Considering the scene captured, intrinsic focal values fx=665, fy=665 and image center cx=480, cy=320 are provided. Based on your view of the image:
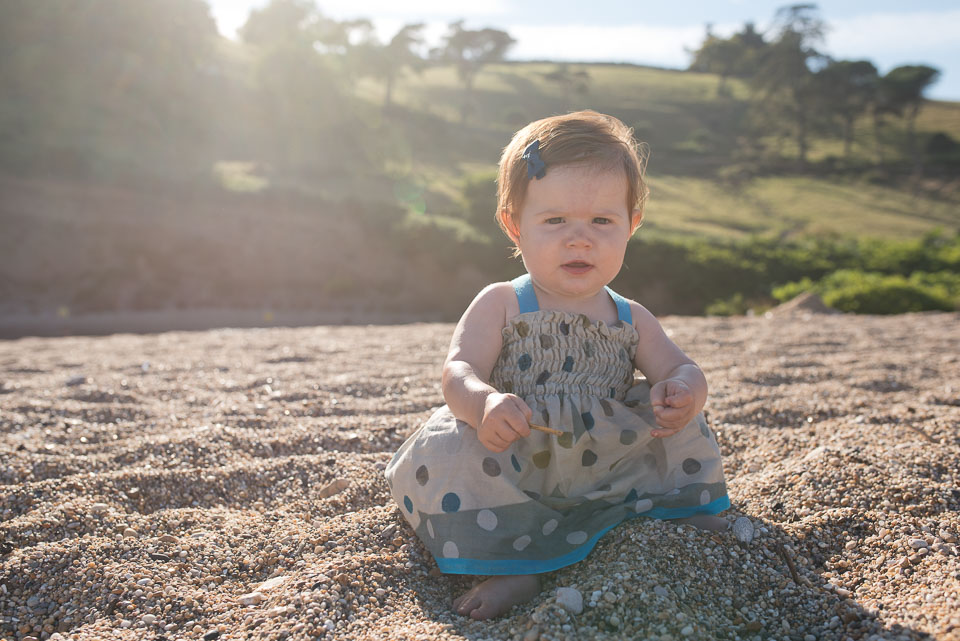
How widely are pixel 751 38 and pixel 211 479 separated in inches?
2711

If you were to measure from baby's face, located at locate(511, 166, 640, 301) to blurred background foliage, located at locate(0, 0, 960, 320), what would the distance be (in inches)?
342

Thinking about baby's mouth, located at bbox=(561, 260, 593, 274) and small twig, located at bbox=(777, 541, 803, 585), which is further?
baby's mouth, located at bbox=(561, 260, 593, 274)

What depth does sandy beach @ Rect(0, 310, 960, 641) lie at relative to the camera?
5.40 ft

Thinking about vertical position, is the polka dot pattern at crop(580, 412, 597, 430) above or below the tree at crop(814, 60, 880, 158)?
below

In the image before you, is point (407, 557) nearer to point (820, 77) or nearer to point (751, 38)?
point (820, 77)

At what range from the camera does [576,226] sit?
2.07 metres

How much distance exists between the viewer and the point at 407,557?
1.97m

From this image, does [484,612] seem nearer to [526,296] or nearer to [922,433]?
[526,296]

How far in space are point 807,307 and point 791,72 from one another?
42.7 m

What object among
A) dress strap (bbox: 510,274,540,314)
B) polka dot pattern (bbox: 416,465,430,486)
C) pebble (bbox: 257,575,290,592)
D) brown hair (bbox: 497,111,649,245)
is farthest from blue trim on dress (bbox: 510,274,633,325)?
pebble (bbox: 257,575,290,592)

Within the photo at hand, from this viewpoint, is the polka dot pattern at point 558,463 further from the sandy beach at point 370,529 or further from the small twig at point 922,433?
the small twig at point 922,433

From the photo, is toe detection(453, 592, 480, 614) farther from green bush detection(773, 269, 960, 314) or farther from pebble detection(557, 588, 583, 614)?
green bush detection(773, 269, 960, 314)

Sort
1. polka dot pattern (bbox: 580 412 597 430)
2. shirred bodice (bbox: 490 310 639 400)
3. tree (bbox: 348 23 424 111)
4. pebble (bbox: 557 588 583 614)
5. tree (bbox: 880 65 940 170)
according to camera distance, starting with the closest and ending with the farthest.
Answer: pebble (bbox: 557 588 583 614) < polka dot pattern (bbox: 580 412 597 430) < shirred bodice (bbox: 490 310 639 400) < tree (bbox: 348 23 424 111) < tree (bbox: 880 65 940 170)

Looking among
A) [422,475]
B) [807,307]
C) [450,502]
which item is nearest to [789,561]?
[450,502]
